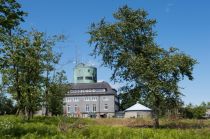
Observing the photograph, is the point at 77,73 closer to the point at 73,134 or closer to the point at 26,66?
the point at 26,66

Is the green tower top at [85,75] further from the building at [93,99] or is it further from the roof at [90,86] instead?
the roof at [90,86]

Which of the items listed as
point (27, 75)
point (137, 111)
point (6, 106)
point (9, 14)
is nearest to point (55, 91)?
point (27, 75)

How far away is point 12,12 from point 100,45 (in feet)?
93.8

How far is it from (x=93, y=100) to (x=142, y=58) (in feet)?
367

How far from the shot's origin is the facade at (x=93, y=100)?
151000 millimetres

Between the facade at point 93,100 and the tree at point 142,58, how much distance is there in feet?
343

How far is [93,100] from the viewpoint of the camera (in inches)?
6043

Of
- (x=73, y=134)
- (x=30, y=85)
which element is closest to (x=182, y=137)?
(x=73, y=134)

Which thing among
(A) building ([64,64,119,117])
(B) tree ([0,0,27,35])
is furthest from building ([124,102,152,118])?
(B) tree ([0,0,27,35])

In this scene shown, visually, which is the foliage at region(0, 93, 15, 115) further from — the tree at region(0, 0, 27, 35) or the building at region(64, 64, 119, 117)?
the tree at region(0, 0, 27, 35)

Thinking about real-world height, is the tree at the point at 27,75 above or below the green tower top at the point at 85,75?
below

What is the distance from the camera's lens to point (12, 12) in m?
17.6

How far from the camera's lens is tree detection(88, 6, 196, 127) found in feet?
140

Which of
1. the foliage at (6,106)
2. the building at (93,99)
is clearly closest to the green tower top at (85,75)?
the building at (93,99)
